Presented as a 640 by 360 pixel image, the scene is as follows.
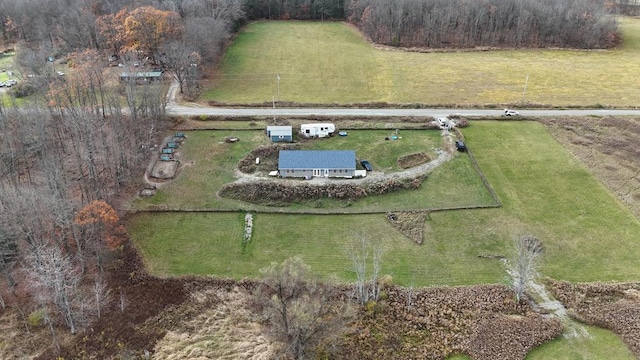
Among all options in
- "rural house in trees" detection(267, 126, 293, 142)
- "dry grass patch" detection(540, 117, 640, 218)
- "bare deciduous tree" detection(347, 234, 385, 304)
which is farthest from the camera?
"rural house in trees" detection(267, 126, 293, 142)

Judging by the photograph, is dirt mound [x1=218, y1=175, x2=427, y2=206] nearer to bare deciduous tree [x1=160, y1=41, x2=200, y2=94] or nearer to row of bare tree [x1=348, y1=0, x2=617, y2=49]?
bare deciduous tree [x1=160, y1=41, x2=200, y2=94]

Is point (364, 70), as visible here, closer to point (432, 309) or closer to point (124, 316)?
point (432, 309)

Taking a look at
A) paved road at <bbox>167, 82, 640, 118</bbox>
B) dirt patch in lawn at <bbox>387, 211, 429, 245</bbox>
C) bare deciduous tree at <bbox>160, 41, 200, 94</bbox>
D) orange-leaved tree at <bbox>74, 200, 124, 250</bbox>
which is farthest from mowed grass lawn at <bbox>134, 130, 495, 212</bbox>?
bare deciduous tree at <bbox>160, 41, 200, 94</bbox>

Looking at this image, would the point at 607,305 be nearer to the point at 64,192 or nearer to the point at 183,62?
the point at 64,192

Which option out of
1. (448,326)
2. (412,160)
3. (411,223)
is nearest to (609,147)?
(412,160)

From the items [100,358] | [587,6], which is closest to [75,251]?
[100,358]

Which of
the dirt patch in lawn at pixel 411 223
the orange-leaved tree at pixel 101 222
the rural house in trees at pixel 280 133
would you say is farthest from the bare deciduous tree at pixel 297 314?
the rural house in trees at pixel 280 133

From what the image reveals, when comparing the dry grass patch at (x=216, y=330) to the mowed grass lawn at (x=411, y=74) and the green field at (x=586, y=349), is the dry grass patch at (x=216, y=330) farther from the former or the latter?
the mowed grass lawn at (x=411, y=74)
